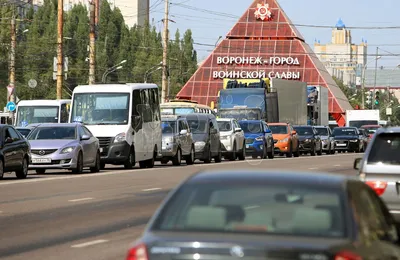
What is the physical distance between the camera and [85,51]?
408ft

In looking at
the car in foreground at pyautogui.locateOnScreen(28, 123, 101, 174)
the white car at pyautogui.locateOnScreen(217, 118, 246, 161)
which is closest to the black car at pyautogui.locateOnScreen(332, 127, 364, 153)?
the white car at pyautogui.locateOnScreen(217, 118, 246, 161)

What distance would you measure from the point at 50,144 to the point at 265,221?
25573 mm

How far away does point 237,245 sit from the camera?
6.55 m

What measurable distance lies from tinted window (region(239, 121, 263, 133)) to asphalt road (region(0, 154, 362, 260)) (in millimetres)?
19459

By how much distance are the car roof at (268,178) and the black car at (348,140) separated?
63868mm

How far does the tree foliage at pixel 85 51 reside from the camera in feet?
365

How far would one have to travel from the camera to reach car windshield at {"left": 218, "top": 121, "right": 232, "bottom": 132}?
47.4m

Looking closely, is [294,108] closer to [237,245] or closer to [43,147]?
[43,147]

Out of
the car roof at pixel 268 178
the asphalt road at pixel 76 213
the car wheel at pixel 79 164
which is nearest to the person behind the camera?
the car roof at pixel 268 178

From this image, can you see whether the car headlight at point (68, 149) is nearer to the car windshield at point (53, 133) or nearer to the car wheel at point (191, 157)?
the car windshield at point (53, 133)

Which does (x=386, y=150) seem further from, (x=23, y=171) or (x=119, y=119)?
(x=119, y=119)

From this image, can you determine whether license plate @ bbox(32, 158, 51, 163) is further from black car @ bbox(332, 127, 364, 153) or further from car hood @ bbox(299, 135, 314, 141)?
black car @ bbox(332, 127, 364, 153)

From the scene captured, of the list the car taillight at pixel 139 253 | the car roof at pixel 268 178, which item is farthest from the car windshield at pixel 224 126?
the car taillight at pixel 139 253

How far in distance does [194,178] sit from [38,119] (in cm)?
4542
